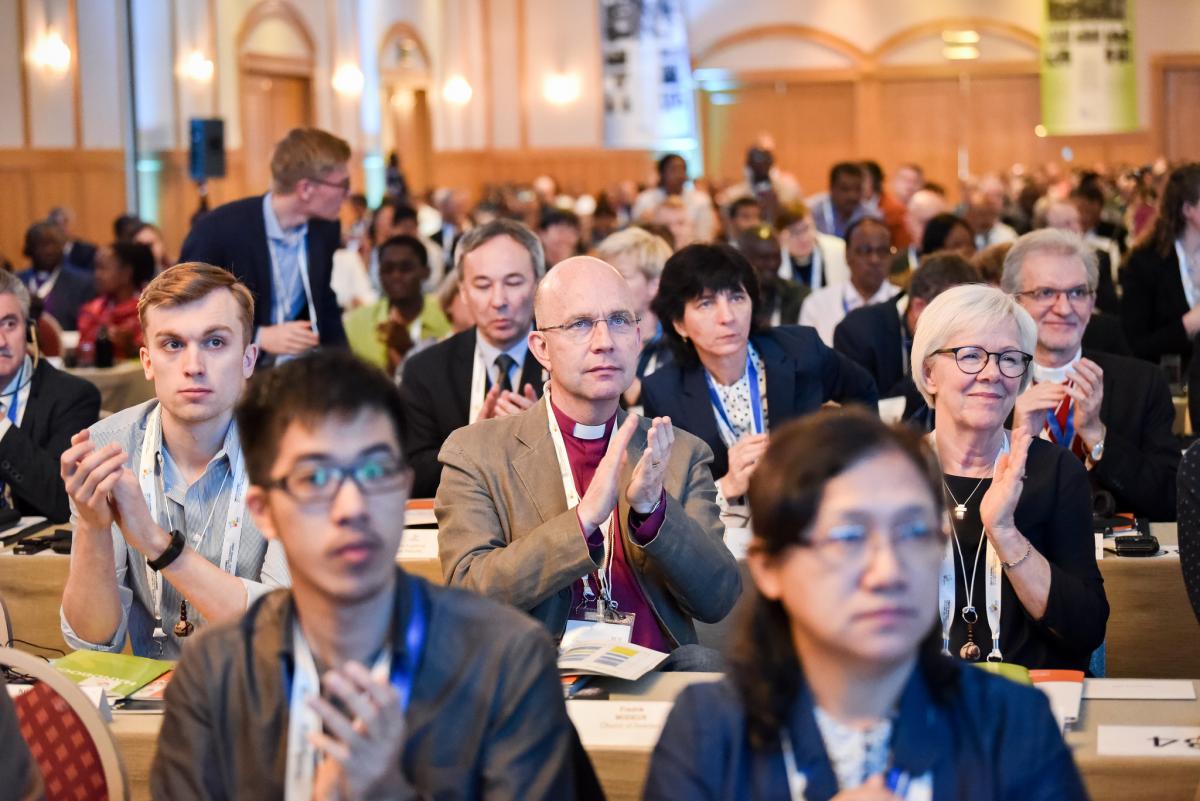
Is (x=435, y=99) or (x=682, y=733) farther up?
(x=435, y=99)

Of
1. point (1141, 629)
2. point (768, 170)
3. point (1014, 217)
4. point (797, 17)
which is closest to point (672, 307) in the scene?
point (1141, 629)

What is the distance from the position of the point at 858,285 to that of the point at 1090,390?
3183mm

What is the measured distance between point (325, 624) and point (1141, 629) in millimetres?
2422

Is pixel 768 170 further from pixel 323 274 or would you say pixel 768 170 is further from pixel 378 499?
pixel 378 499

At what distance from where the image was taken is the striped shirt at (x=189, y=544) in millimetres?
2955

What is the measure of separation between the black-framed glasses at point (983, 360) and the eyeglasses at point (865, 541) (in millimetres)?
1556

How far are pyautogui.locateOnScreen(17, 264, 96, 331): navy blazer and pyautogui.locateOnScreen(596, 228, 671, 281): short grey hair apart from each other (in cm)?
509

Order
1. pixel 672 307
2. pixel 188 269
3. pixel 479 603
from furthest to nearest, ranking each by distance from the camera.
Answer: pixel 672 307 → pixel 188 269 → pixel 479 603

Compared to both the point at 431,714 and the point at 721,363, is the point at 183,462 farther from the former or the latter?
the point at 721,363

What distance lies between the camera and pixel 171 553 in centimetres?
267

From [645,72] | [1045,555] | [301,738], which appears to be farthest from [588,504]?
[645,72]

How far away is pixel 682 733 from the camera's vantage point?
5.68ft

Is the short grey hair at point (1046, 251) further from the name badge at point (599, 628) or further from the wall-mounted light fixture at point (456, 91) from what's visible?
the wall-mounted light fixture at point (456, 91)

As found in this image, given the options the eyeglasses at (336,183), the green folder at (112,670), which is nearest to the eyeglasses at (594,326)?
the green folder at (112,670)
